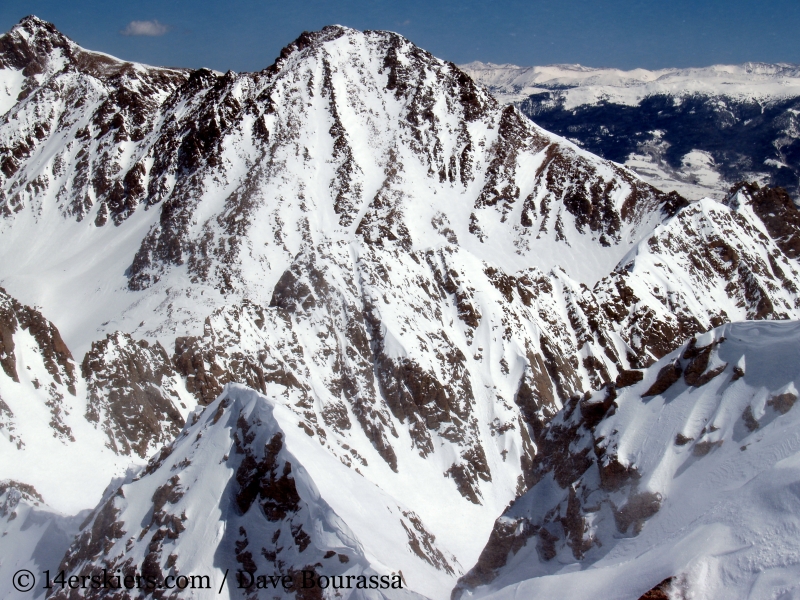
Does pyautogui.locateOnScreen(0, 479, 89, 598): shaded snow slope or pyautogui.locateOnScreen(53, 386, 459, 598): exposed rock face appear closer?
pyautogui.locateOnScreen(53, 386, 459, 598): exposed rock face

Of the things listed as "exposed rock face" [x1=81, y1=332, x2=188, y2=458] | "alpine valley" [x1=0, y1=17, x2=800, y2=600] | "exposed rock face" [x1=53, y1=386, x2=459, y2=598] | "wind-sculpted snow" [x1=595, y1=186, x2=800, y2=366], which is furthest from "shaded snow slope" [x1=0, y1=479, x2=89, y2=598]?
"wind-sculpted snow" [x1=595, y1=186, x2=800, y2=366]

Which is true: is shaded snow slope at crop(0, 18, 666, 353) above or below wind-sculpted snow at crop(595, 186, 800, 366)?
above

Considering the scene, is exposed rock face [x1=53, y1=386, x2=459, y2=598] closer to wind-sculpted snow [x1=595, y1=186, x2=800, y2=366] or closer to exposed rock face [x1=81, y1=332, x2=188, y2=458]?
exposed rock face [x1=81, y1=332, x2=188, y2=458]

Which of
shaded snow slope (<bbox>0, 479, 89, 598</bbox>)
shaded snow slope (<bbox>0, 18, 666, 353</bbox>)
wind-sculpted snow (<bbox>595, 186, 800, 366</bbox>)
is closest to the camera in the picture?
shaded snow slope (<bbox>0, 479, 89, 598</bbox>)

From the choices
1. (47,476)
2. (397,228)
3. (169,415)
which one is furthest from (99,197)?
(47,476)

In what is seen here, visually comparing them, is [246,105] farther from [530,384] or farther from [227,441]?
[227,441]

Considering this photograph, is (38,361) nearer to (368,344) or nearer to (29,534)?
(29,534)

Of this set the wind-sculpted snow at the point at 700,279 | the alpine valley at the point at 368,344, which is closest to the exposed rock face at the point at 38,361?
the alpine valley at the point at 368,344

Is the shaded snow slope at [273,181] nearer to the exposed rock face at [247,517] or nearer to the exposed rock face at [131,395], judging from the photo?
the exposed rock face at [131,395]
